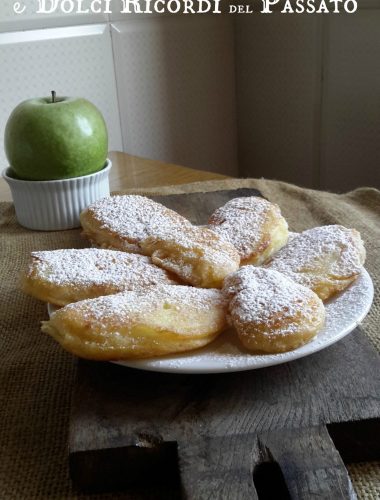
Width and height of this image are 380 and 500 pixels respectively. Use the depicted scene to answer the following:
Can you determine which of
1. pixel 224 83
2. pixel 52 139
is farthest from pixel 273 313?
pixel 224 83

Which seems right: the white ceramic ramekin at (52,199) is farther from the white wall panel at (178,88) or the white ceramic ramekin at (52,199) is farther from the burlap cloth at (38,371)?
the white wall panel at (178,88)

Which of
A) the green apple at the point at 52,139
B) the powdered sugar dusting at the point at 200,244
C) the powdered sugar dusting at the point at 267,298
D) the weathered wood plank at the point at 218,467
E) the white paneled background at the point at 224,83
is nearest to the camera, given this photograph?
the weathered wood plank at the point at 218,467

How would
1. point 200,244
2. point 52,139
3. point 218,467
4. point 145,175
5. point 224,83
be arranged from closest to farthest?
1. point 218,467
2. point 200,244
3. point 52,139
4. point 145,175
5. point 224,83

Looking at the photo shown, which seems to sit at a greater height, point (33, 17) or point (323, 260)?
point (33, 17)

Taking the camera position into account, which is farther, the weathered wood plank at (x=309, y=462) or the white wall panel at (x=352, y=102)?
the white wall panel at (x=352, y=102)

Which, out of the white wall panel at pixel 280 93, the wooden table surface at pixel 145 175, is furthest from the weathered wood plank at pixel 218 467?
the white wall panel at pixel 280 93

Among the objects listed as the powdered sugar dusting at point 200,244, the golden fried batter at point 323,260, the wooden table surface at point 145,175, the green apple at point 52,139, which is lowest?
the wooden table surface at point 145,175

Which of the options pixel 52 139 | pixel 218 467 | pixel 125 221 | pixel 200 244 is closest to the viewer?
pixel 218 467

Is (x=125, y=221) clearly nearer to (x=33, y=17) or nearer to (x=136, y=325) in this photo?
(x=136, y=325)
